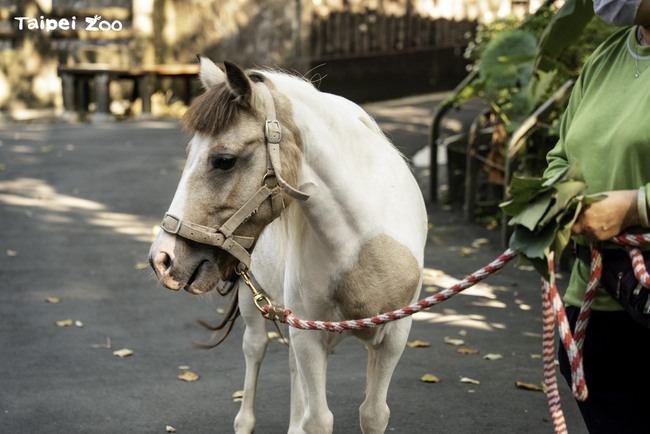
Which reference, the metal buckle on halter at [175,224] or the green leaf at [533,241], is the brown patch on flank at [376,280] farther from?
the green leaf at [533,241]

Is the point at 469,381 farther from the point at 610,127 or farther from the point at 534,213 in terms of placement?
the point at 534,213

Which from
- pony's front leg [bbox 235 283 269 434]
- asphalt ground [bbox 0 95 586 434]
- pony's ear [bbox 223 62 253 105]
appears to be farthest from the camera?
asphalt ground [bbox 0 95 586 434]

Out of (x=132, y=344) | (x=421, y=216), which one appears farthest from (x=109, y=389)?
(x=421, y=216)

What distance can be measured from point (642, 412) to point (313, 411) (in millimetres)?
1449

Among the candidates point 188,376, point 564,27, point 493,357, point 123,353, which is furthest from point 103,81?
point 493,357

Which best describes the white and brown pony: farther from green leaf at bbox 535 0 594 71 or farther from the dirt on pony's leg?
green leaf at bbox 535 0 594 71

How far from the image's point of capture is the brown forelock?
336 centimetres

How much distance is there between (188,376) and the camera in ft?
20.2

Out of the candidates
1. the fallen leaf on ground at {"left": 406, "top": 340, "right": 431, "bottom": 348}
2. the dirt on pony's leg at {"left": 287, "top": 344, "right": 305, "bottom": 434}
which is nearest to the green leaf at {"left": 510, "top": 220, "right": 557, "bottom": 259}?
the dirt on pony's leg at {"left": 287, "top": 344, "right": 305, "bottom": 434}

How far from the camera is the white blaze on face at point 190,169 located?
11.0 feet

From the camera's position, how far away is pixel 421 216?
4219 mm

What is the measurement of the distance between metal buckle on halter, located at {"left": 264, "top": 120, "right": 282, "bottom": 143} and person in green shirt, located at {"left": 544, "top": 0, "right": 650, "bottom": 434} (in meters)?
0.95

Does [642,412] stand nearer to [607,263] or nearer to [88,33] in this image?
[607,263]

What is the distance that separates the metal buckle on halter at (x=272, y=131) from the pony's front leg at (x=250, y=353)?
186 cm
